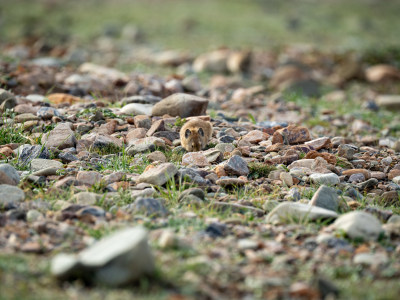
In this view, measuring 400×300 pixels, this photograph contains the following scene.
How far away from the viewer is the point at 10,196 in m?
3.68


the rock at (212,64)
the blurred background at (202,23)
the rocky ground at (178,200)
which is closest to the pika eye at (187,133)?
the rocky ground at (178,200)

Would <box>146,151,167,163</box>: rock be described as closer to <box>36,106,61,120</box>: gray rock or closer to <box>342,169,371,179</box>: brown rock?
<box>36,106,61,120</box>: gray rock

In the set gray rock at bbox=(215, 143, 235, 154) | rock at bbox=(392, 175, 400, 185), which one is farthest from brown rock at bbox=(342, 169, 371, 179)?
gray rock at bbox=(215, 143, 235, 154)

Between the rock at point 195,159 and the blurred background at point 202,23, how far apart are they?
10.3 meters

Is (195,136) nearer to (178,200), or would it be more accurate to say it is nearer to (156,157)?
(156,157)

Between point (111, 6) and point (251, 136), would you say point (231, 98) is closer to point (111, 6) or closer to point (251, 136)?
point (251, 136)

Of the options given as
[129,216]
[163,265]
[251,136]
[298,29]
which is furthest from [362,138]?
[298,29]

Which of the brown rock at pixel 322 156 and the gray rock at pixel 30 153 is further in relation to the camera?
the brown rock at pixel 322 156

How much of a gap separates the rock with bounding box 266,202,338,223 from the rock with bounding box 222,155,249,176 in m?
0.89

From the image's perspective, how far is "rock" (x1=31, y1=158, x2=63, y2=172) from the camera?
14.5 feet

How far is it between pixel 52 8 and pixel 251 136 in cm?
2212

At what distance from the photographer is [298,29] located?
20.8 metres

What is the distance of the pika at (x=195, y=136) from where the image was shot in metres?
4.95

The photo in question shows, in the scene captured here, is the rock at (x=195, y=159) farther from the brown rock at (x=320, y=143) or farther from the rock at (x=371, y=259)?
the rock at (x=371, y=259)
